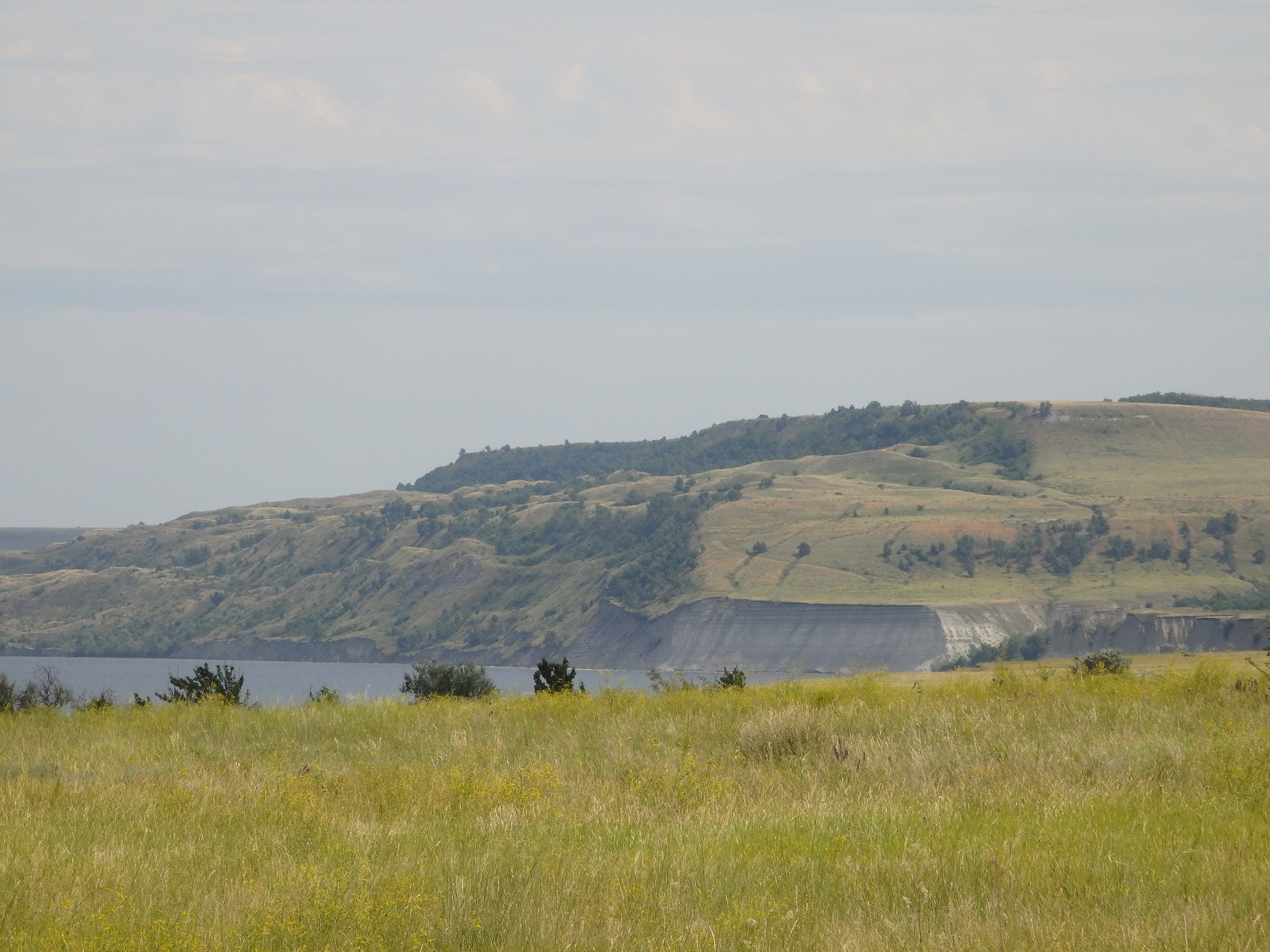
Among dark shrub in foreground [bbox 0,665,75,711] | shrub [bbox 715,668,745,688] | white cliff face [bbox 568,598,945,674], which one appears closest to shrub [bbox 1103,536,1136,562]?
white cliff face [bbox 568,598,945,674]

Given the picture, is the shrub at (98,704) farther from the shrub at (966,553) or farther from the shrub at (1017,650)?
the shrub at (966,553)

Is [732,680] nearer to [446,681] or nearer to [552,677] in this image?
[552,677]

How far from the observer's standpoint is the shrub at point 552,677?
2248 cm

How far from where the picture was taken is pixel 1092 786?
36.0 feet

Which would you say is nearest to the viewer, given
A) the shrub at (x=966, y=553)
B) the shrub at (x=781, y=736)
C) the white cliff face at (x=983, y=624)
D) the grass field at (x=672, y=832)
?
the grass field at (x=672, y=832)

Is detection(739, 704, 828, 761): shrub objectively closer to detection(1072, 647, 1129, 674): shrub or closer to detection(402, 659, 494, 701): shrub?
detection(1072, 647, 1129, 674): shrub

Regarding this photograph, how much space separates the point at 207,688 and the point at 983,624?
503ft

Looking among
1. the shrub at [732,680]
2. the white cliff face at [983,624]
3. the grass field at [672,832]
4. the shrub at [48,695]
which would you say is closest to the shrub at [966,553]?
the white cliff face at [983,624]

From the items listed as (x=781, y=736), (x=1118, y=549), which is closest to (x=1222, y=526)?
(x=1118, y=549)

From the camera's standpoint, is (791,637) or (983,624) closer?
(983,624)

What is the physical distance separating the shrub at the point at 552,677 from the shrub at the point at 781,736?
7.78 metres

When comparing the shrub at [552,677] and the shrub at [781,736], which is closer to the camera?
the shrub at [781,736]

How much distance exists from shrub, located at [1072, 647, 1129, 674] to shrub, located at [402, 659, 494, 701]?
1112 cm

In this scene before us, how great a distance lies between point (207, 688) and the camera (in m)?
23.5
